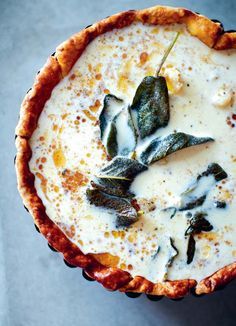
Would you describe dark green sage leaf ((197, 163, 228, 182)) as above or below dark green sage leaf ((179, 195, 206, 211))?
above

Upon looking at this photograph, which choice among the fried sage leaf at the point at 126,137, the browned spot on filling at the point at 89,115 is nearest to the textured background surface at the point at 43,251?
the browned spot on filling at the point at 89,115

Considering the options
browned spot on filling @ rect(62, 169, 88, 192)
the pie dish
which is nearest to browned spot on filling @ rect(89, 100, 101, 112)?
the pie dish

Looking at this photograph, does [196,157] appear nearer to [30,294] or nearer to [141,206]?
[141,206]

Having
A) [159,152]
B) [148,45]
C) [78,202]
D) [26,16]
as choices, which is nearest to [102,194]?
[78,202]

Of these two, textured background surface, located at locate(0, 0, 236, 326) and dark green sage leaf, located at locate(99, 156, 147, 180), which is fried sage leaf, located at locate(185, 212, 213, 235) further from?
textured background surface, located at locate(0, 0, 236, 326)

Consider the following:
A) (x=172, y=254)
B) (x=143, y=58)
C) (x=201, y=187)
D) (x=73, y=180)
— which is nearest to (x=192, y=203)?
(x=201, y=187)

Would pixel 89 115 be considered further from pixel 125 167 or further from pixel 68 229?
pixel 68 229

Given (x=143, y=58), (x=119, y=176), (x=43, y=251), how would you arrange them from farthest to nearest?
(x=43, y=251) → (x=143, y=58) → (x=119, y=176)
